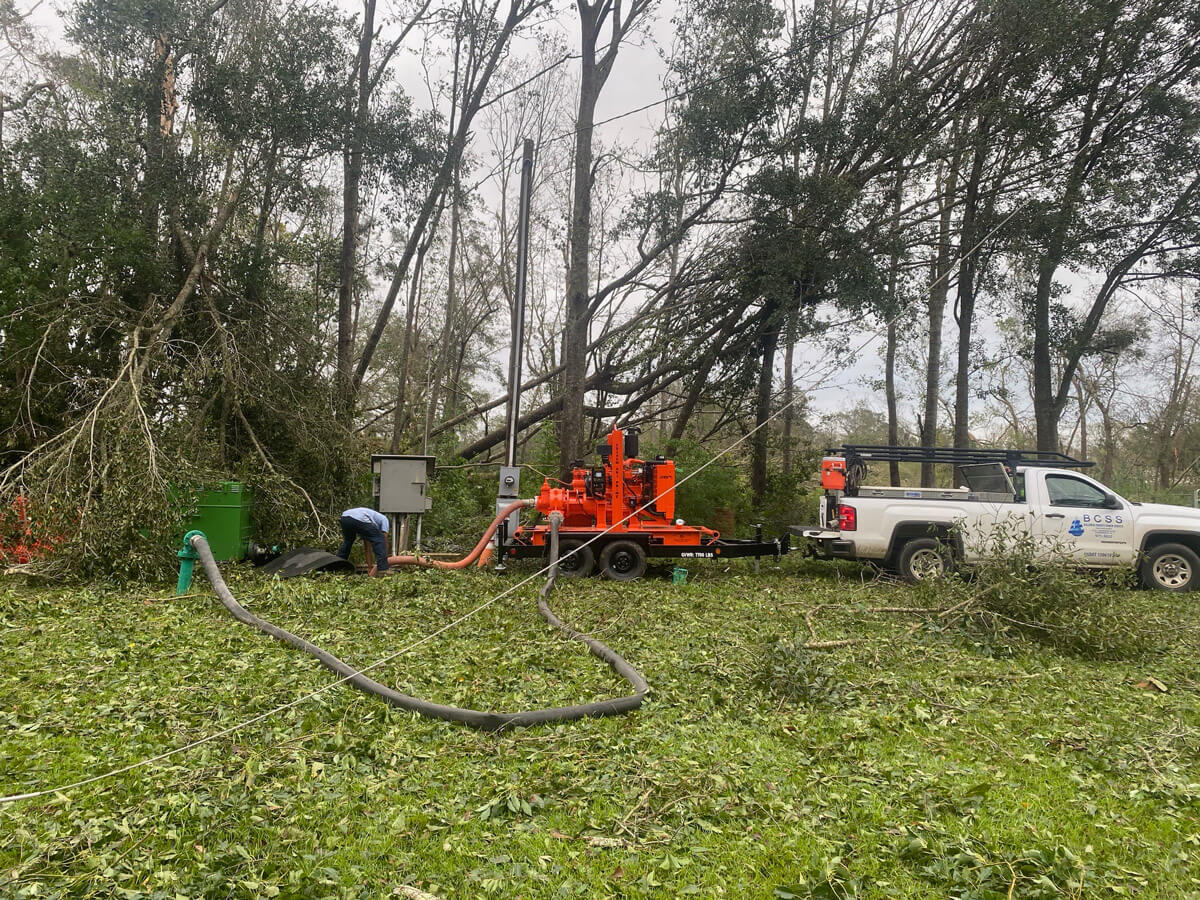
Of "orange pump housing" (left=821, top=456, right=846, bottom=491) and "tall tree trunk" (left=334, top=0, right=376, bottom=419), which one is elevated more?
"tall tree trunk" (left=334, top=0, right=376, bottom=419)

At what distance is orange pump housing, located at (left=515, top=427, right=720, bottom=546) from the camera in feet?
32.4

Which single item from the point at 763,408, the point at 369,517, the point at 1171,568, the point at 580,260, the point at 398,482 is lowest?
the point at 1171,568

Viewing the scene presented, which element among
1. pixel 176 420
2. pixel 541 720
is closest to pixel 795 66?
pixel 176 420

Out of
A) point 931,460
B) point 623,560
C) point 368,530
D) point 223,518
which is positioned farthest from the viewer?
point 931,460

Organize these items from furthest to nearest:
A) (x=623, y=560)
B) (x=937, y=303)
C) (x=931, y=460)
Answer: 1. (x=937, y=303)
2. (x=931, y=460)
3. (x=623, y=560)

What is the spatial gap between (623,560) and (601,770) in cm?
644

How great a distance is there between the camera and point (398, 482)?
1020 cm

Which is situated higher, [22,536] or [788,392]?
[788,392]

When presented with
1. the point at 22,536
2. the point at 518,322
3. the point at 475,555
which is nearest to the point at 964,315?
the point at 518,322

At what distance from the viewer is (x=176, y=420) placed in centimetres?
1049

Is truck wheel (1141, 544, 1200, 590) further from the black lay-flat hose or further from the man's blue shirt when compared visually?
A: the man's blue shirt

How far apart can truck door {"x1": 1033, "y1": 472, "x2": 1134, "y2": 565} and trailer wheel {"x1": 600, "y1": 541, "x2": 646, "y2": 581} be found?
17.6ft

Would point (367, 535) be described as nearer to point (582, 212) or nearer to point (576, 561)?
point (576, 561)

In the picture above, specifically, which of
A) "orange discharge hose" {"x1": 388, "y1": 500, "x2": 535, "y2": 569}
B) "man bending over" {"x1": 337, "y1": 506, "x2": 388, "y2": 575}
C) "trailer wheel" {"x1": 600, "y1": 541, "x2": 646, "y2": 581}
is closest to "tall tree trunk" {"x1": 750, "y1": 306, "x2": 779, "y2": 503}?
"trailer wheel" {"x1": 600, "y1": 541, "x2": 646, "y2": 581}
